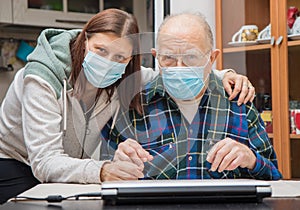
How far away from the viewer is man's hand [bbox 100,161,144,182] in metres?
1.01

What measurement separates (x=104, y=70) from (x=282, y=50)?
1347mm

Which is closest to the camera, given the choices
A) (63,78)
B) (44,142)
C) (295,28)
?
(44,142)

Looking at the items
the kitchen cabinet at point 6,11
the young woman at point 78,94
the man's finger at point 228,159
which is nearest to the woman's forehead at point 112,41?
the young woman at point 78,94

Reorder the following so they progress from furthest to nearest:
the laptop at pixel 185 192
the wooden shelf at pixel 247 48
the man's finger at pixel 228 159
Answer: the wooden shelf at pixel 247 48 → the man's finger at pixel 228 159 → the laptop at pixel 185 192

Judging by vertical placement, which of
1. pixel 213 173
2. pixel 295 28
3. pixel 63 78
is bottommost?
pixel 213 173

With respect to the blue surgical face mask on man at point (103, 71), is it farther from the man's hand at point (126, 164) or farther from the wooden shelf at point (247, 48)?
the wooden shelf at point (247, 48)

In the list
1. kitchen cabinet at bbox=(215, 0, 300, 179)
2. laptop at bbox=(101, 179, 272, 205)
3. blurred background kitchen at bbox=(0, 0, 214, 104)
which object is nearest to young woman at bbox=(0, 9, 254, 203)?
laptop at bbox=(101, 179, 272, 205)

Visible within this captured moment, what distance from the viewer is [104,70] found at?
3.81ft

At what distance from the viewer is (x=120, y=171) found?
1.02 metres

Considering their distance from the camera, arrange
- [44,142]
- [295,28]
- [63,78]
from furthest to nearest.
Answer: [295,28], [63,78], [44,142]

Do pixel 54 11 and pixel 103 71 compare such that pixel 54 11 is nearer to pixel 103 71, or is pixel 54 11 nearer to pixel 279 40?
pixel 279 40

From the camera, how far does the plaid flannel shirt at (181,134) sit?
108 centimetres

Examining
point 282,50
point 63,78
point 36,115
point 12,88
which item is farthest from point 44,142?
point 282,50

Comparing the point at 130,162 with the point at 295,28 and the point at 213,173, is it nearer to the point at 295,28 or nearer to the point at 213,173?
the point at 213,173
